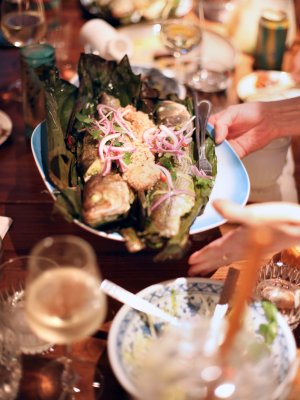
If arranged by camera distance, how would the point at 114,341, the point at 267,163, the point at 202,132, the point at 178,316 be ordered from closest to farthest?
the point at 114,341 → the point at 178,316 → the point at 202,132 → the point at 267,163

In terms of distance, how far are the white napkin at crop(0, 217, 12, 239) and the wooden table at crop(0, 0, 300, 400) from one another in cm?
1

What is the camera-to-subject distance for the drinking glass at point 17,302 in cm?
116

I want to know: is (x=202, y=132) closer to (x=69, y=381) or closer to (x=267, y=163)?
(x=267, y=163)

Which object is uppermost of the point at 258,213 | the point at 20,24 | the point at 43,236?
the point at 258,213

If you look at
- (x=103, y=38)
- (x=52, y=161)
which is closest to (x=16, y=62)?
(x=103, y=38)

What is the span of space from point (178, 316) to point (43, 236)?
444 mm

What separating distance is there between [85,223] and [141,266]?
0.66ft

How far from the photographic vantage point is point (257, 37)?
2.13m

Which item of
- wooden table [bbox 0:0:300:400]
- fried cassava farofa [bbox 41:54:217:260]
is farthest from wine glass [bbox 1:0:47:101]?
fried cassava farofa [bbox 41:54:217:260]

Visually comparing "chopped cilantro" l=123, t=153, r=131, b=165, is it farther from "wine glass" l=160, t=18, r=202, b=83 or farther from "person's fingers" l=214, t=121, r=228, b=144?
"wine glass" l=160, t=18, r=202, b=83

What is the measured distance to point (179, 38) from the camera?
6.52ft

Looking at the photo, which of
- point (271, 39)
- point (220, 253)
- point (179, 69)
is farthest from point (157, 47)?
point (220, 253)

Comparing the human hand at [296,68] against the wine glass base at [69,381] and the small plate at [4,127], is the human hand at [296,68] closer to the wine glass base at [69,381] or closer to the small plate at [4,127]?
the small plate at [4,127]

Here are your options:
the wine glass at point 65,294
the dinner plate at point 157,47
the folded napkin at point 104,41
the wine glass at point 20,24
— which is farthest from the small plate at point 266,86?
the wine glass at point 65,294
